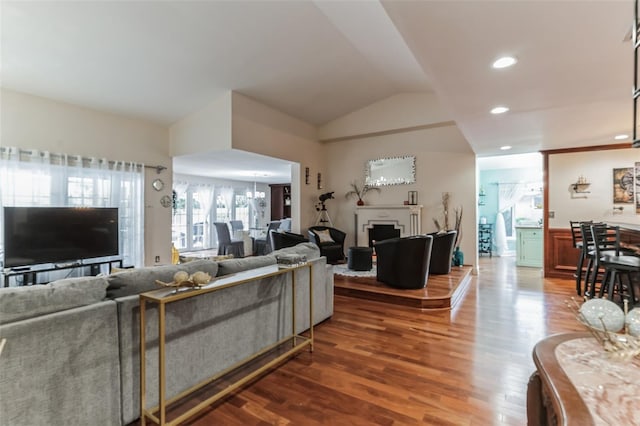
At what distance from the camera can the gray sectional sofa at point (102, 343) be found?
1409mm

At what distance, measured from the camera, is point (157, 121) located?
5488 mm

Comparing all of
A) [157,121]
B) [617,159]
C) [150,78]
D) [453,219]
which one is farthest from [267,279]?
[617,159]

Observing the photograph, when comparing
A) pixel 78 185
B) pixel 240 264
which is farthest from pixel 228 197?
pixel 240 264

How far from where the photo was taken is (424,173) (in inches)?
256

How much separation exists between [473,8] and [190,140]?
4.98 meters

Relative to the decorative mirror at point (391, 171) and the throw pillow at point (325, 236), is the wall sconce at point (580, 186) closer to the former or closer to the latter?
the decorative mirror at point (391, 171)

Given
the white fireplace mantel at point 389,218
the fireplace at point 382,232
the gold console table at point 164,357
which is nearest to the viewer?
the gold console table at point 164,357

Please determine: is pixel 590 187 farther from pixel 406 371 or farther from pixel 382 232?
pixel 406 371

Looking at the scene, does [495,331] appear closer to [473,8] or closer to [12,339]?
[473,8]

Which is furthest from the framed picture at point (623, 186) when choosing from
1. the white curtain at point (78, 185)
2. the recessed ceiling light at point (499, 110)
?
the white curtain at point (78, 185)

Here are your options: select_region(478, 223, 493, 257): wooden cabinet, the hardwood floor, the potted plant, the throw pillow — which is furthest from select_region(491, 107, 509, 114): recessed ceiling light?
select_region(478, 223, 493, 257): wooden cabinet

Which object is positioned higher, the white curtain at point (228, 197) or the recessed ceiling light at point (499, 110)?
the recessed ceiling light at point (499, 110)

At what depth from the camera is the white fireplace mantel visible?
6.45 metres

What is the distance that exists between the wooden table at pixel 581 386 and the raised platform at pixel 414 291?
2780mm
